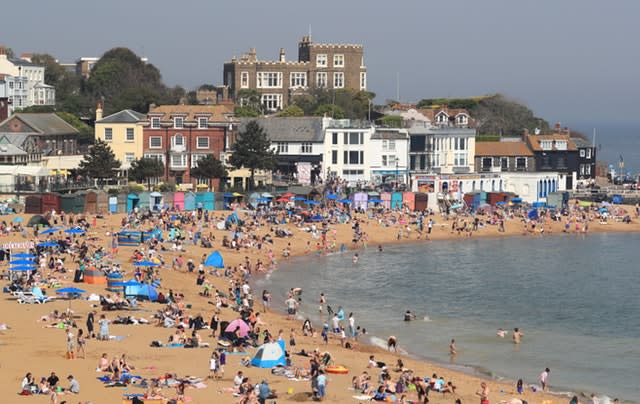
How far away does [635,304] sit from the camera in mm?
52625

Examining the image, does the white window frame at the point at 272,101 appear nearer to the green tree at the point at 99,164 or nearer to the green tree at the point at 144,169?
the green tree at the point at 144,169

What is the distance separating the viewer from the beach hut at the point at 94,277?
1736 inches

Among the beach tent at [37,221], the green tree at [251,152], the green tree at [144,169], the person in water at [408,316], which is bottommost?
the person in water at [408,316]

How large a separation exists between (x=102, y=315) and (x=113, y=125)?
49.0m

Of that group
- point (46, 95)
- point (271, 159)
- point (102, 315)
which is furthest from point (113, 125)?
point (102, 315)

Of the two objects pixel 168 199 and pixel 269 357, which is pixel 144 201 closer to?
pixel 168 199

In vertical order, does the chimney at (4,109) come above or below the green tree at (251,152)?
above

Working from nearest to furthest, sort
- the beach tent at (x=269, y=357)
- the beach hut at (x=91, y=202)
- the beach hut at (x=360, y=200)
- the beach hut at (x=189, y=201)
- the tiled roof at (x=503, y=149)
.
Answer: the beach tent at (x=269, y=357)
the beach hut at (x=91, y=202)
the beach hut at (x=189, y=201)
the beach hut at (x=360, y=200)
the tiled roof at (x=503, y=149)

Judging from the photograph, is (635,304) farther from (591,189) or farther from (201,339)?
(591,189)

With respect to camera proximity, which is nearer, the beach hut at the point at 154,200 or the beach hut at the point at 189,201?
the beach hut at the point at 154,200

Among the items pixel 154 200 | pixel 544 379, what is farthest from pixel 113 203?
pixel 544 379

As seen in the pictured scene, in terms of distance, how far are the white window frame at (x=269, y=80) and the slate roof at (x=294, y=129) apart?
28.3 metres

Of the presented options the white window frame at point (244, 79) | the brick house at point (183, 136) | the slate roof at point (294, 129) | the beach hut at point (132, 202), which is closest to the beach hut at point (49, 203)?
the beach hut at point (132, 202)

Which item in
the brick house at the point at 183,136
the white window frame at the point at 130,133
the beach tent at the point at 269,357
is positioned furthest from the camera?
the white window frame at the point at 130,133
